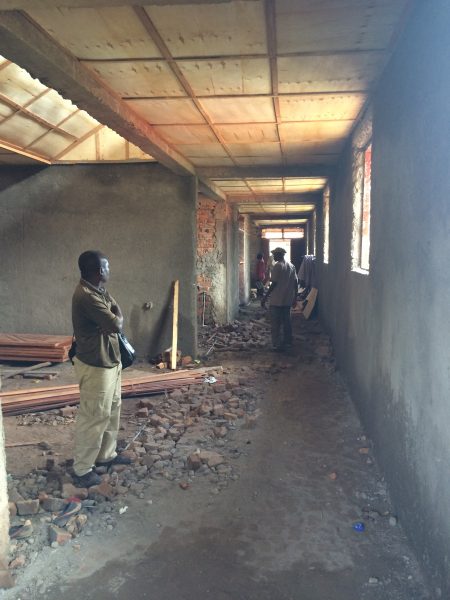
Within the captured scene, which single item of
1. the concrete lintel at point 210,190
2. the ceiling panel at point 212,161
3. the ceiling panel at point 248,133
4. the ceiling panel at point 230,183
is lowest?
the concrete lintel at point 210,190

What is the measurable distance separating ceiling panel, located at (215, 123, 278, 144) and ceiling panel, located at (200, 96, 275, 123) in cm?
20

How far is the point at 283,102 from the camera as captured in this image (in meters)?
4.57

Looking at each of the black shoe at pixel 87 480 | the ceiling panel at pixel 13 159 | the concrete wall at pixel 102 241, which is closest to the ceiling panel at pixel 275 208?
the concrete wall at pixel 102 241

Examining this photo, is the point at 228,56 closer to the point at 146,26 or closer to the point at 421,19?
the point at 146,26

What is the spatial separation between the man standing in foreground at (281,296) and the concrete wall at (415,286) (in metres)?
4.31

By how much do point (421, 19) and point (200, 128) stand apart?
122 inches

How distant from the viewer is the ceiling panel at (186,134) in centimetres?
536

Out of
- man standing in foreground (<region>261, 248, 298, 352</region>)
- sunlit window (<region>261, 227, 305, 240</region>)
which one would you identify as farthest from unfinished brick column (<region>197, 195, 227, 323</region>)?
sunlit window (<region>261, 227, 305, 240</region>)

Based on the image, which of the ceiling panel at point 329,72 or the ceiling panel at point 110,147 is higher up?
the ceiling panel at point 110,147

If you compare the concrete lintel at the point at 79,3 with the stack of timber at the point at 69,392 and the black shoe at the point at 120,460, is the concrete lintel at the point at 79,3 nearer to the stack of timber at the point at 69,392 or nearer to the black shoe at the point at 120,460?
the black shoe at the point at 120,460

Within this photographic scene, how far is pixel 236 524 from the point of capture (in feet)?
10.7

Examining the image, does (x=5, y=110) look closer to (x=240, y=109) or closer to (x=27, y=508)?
(x=240, y=109)

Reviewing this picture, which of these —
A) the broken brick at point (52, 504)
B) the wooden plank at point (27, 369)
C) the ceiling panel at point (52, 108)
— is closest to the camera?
the broken brick at point (52, 504)

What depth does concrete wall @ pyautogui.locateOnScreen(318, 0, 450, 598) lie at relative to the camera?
232 centimetres
